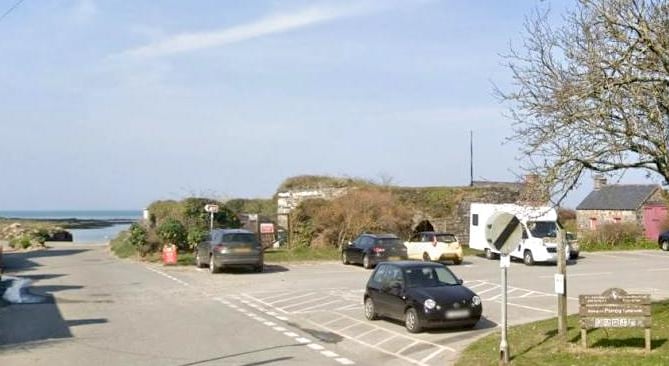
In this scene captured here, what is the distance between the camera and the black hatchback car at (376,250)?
105 feet

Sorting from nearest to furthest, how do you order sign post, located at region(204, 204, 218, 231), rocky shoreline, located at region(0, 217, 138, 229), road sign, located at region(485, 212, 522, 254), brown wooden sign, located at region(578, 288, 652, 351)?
brown wooden sign, located at region(578, 288, 652, 351) < road sign, located at region(485, 212, 522, 254) < sign post, located at region(204, 204, 218, 231) < rocky shoreline, located at region(0, 217, 138, 229)

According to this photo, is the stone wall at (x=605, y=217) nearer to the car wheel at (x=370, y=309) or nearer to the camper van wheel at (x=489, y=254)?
the camper van wheel at (x=489, y=254)

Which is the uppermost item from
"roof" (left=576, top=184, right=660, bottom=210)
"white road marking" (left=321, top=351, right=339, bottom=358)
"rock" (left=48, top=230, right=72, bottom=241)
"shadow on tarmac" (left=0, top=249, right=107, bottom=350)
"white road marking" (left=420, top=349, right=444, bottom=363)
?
"roof" (left=576, top=184, right=660, bottom=210)

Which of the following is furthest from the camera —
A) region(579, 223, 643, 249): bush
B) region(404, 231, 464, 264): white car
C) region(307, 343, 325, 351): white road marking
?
region(579, 223, 643, 249): bush

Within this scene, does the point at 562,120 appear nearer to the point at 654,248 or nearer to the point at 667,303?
the point at 667,303

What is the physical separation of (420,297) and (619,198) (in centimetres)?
4522

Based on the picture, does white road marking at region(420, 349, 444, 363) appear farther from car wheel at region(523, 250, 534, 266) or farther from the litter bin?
the litter bin

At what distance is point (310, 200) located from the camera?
42.7m

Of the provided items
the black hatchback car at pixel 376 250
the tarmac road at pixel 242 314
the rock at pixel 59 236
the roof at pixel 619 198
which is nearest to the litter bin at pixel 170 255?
the tarmac road at pixel 242 314

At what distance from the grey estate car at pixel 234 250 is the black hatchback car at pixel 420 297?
13.0 meters

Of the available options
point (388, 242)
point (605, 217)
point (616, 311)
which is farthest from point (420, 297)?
point (605, 217)

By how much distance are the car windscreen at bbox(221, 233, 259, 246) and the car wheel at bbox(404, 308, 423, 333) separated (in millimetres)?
15168

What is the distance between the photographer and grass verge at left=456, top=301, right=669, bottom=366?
11312 millimetres

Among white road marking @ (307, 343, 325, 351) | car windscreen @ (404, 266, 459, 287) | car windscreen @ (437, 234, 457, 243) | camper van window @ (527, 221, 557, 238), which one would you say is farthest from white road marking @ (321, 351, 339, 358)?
camper van window @ (527, 221, 557, 238)
